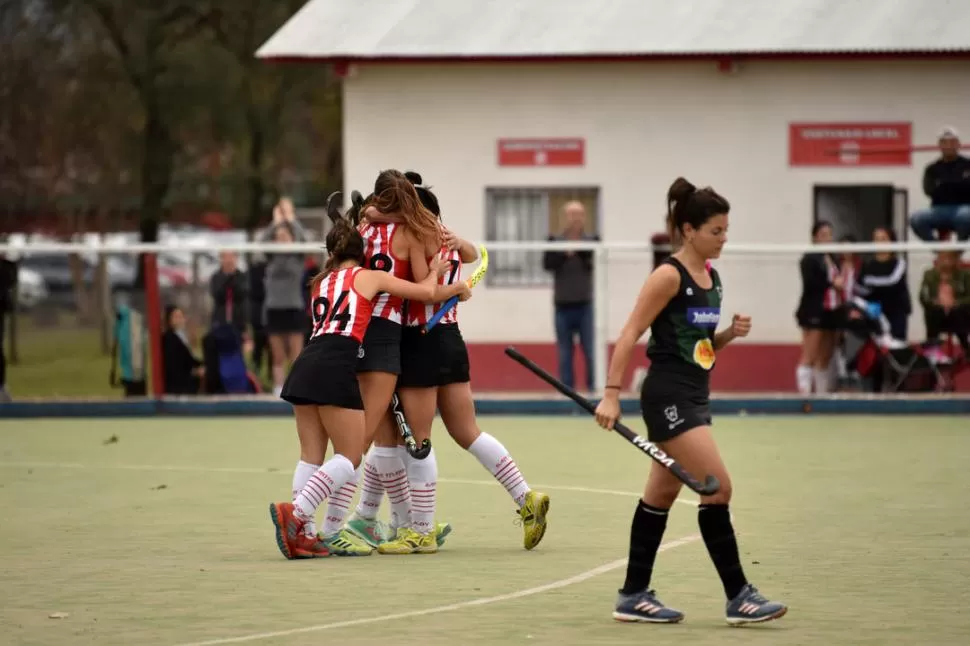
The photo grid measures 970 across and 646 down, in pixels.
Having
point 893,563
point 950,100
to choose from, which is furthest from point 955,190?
point 893,563

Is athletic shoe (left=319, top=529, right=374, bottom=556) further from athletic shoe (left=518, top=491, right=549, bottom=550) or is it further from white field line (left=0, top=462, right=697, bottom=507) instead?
white field line (left=0, top=462, right=697, bottom=507)

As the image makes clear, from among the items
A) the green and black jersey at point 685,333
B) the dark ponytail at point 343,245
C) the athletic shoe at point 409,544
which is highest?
the dark ponytail at point 343,245

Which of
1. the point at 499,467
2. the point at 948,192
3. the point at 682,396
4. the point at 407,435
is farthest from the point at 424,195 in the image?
the point at 948,192

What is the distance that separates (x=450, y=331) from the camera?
10.9 meters

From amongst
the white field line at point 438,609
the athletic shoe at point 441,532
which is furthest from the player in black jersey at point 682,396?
the athletic shoe at point 441,532

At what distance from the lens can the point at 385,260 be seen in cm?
1076

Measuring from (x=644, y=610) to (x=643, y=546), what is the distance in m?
0.27

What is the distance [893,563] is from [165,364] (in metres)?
11.7

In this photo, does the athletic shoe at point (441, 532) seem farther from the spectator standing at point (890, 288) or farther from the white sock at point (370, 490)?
the spectator standing at point (890, 288)

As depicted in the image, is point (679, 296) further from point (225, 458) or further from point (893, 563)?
point (225, 458)

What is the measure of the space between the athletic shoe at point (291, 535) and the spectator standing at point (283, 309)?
9685 mm

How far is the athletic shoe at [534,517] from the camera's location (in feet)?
35.6

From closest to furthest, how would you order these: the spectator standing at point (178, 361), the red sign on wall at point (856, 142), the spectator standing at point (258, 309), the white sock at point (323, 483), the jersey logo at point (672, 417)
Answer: the jersey logo at point (672, 417) → the white sock at point (323, 483) → the spectator standing at point (258, 309) → the spectator standing at point (178, 361) → the red sign on wall at point (856, 142)

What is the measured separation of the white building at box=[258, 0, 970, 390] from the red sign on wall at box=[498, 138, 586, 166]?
0.12ft
